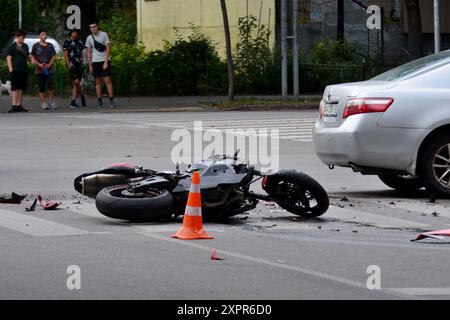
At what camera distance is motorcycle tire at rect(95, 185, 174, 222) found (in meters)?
11.6

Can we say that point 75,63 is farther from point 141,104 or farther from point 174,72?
point 174,72

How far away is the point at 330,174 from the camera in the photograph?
1655 centimetres

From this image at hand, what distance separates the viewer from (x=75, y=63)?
3144 centimetres

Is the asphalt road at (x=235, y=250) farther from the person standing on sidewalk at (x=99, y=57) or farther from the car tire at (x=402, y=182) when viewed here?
the person standing on sidewalk at (x=99, y=57)

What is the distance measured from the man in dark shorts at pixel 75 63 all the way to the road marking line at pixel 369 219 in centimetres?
1868

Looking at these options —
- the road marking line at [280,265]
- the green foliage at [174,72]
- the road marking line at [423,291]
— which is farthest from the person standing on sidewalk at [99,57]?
the road marking line at [423,291]

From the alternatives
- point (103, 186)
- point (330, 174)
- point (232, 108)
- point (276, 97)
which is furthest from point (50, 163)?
point (276, 97)

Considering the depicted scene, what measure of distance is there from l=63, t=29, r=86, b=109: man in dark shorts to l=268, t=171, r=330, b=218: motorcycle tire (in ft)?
62.7

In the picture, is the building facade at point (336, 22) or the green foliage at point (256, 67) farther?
the building facade at point (336, 22)

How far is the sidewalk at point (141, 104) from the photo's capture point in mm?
30594
